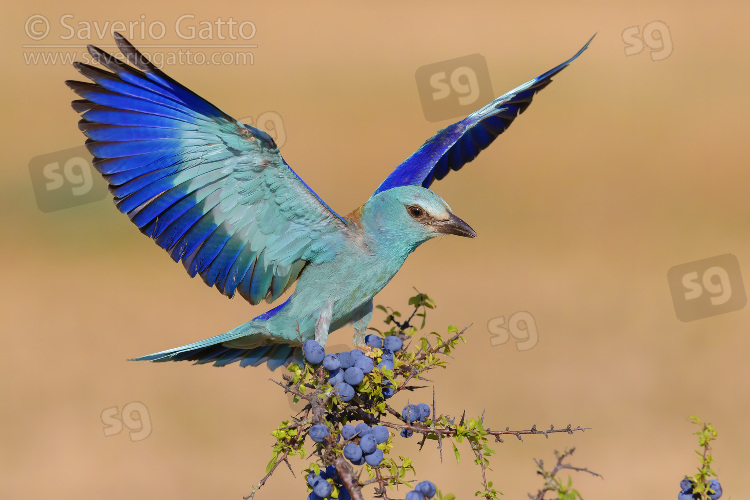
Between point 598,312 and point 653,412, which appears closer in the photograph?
point 653,412

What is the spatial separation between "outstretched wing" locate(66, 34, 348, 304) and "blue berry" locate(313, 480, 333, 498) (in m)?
1.59

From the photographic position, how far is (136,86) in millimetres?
4590

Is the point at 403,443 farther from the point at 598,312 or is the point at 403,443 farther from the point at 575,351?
the point at 598,312

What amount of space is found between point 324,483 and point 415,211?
5.70 ft

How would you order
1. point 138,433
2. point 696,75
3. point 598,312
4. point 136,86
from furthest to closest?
point 696,75 < point 598,312 < point 138,433 < point 136,86

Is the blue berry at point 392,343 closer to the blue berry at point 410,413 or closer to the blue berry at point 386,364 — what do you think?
the blue berry at point 386,364

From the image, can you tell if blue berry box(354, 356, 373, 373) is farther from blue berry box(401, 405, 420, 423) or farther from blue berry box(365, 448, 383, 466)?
blue berry box(365, 448, 383, 466)

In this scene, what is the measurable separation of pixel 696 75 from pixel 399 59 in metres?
5.57

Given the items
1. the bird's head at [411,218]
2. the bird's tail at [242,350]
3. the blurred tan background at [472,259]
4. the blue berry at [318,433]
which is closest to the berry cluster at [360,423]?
the blue berry at [318,433]

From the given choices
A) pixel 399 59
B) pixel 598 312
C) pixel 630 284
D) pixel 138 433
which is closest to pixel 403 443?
pixel 138 433

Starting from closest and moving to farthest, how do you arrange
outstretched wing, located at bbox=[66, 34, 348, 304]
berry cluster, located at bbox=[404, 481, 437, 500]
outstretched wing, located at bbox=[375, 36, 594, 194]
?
berry cluster, located at bbox=[404, 481, 437, 500]
outstretched wing, located at bbox=[66, 34, 348, 304]
outstretched wing, located at bbox=[375, 36, 594, 194]

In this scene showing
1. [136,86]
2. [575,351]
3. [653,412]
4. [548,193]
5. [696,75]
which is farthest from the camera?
[696,75]

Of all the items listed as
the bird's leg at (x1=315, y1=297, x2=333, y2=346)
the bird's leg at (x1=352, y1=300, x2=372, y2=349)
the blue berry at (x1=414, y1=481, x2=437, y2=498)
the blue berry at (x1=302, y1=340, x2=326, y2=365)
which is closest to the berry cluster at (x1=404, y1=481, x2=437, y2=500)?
the blue berry at (x1=414, y1=481, x2=437, y2=498)

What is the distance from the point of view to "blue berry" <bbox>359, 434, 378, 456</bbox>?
11.4 feet
